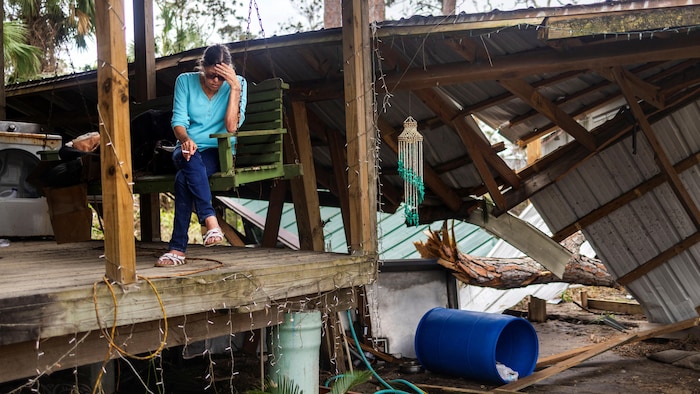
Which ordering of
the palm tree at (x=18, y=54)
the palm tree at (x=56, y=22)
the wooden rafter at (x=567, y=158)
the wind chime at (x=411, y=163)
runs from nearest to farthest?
the wind chime at (x=411, y=163) < the wooden rafter at (x=567, y=158) < the palm tree at (x=18, y=54) < the palm tree at (x=56, y=22)

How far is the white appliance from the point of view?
22.0 feet

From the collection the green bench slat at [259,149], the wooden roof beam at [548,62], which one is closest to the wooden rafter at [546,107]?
the wooden roof beam at [548,62]

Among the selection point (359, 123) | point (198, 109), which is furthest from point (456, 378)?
point (198, 109)

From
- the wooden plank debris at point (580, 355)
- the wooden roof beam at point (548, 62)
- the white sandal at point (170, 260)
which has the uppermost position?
the wooden roof beam at point (548, 62)

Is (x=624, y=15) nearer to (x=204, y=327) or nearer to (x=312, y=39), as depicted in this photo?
(x=312, y=39)

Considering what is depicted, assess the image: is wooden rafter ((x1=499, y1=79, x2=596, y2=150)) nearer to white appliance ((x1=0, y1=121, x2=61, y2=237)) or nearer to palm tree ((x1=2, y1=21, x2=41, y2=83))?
white appliance ((x1=0, y1=121, x2=61, y2=237))

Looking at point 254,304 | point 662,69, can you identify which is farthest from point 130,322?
point 662,69

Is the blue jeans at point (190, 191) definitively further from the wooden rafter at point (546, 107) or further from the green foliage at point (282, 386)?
the wooden rafter at point (546, 107)

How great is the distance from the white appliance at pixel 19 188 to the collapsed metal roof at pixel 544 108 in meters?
1.16

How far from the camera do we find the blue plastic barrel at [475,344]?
26.8 feet

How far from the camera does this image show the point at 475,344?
823 centimetres

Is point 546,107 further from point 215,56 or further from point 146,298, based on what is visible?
point 146,298

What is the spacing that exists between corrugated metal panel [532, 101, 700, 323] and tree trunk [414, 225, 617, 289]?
1060mm

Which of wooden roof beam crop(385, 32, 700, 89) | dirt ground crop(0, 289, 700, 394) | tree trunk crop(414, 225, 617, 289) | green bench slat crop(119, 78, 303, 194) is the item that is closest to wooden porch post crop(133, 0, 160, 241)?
green bench slat crop(119, 78, 303, 194)
